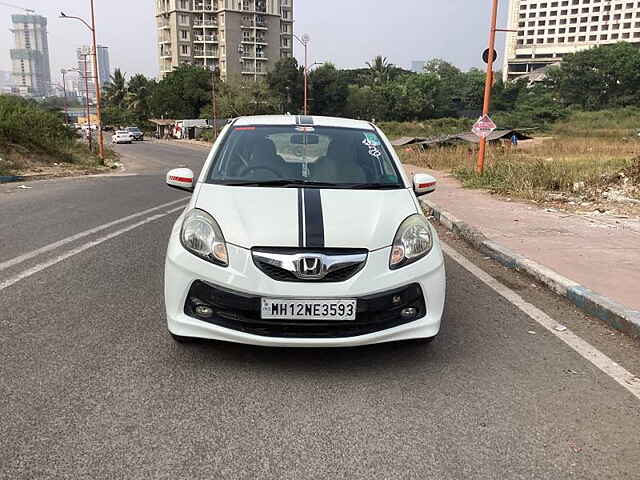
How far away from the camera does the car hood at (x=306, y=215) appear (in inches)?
134

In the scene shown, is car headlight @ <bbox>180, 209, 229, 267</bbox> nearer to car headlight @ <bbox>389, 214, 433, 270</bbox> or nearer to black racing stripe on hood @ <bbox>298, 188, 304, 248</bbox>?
black racing stripe on hood @ <bbox>298, 188, 304, 248</bbox>

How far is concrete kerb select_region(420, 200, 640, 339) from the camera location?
4.37 metres

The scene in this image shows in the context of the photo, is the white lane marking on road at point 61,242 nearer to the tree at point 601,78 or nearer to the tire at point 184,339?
the tire at point 184,339

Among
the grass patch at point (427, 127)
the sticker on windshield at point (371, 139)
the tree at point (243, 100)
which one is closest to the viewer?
the sticker on windshield at point (371, 139)

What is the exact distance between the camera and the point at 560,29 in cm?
14425

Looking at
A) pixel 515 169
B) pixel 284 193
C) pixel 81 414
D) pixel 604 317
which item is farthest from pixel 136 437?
pixel 515 169

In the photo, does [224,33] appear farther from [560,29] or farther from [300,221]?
[300,221]

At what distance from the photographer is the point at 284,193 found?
399 centimetres

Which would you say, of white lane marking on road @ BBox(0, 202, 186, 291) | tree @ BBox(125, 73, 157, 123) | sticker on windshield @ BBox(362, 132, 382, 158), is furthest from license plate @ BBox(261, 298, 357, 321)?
tree @ BBox(125, 73, 157, 123)

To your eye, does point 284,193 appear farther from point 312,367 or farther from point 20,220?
point 20,220

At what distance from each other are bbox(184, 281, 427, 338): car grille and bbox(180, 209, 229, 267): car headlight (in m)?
0.18

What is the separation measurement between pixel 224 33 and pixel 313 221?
103 metres

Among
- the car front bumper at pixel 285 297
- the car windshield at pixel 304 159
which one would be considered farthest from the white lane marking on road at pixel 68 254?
the car front bumper at pixel 285 297

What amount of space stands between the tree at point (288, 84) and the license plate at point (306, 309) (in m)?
79.9
